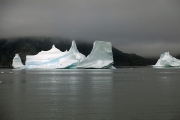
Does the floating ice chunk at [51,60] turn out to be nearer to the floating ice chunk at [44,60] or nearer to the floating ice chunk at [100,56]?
the floating ice chunk at [44,60]

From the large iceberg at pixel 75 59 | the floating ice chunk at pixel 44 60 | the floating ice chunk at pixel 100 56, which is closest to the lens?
the floating ice chunk at pixel 100 56

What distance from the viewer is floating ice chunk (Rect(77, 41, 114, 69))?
235 feet

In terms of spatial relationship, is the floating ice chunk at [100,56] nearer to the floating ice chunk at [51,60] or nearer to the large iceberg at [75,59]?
the large iceberg at [75,59]

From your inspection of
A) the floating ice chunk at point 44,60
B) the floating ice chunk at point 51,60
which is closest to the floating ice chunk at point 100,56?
the floating ice chunk at point 51,60

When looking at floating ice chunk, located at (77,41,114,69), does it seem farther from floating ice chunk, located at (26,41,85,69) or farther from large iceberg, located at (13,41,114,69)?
floating ice chunk, located at (26,41,85,69)

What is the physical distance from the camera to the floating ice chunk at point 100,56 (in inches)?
2822

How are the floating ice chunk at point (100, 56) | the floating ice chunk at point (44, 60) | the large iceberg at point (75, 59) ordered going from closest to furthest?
the floating ice chunk at point (100, 56) → the large iceberg at point (75, 59) → the floating ice chunk at point (44, 60)

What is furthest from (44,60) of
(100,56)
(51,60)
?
(100,56)

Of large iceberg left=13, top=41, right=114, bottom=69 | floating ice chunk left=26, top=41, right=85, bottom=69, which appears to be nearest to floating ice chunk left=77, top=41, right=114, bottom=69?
large iceberg left=13, top=41, right=114, bottom=69

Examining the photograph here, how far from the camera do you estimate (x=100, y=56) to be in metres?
72.4

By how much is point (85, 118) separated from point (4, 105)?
5265 millimetres

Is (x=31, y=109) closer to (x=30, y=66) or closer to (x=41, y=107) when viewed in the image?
(x=41, y=107)

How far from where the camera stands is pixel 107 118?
35.2 ft

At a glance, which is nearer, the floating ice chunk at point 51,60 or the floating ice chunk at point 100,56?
the floating ice chunk at point 100,56
